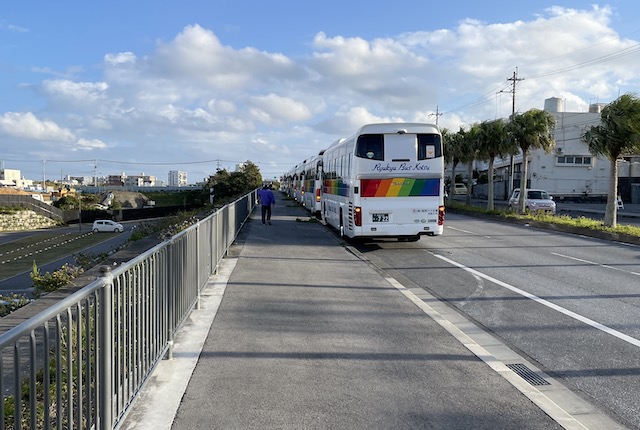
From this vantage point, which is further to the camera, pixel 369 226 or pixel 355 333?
pixel 369 226

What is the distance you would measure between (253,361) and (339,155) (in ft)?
49.5

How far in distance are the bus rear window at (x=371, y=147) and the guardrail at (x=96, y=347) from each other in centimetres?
1076

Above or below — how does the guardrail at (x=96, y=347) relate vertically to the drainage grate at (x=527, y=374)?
above

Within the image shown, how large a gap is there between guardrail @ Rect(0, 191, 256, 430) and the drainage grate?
364 cm

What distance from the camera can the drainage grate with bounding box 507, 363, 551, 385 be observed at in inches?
222

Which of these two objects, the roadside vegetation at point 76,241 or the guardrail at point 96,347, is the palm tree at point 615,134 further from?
the guardrail at point 96,347

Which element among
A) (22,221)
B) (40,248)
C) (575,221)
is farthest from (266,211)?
(22,221)

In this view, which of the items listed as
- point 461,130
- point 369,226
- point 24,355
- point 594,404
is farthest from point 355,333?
point 461,130

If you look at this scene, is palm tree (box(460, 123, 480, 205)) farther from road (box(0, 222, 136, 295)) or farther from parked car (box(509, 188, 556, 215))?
road (box(0, 222, 136, 295))

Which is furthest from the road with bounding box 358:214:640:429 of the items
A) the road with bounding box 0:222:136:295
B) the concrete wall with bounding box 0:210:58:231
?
the concrete wall with bounding box 0:210:58:231

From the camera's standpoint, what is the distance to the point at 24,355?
300 cm

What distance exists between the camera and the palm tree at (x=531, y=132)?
101 ft

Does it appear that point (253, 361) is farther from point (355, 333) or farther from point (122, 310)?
point (122, 310)

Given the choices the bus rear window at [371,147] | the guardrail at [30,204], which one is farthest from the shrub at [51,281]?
the guardrail at [30,204]
